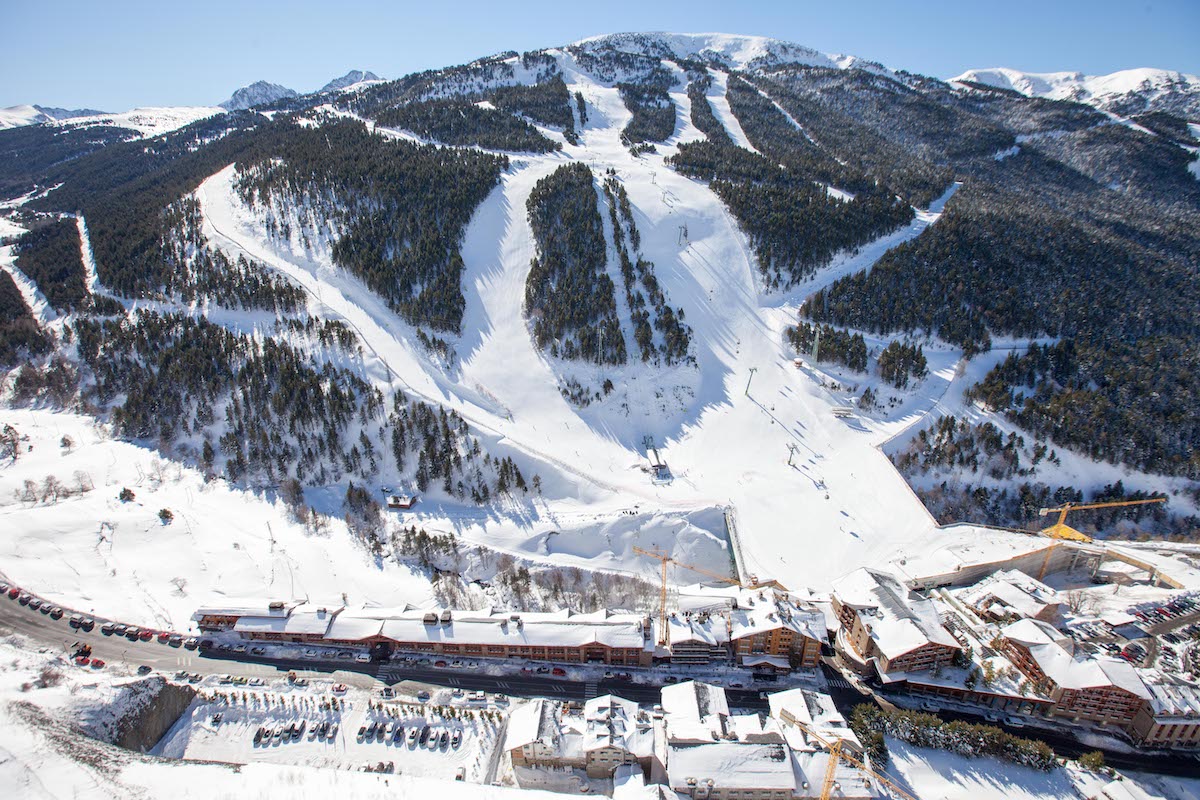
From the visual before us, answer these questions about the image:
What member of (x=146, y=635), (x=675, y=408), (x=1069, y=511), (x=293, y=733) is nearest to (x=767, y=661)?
(x=293, y=733)

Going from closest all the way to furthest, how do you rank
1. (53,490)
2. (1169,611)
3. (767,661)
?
1. (767,661)
2. (1169,611)
3. (53,490)

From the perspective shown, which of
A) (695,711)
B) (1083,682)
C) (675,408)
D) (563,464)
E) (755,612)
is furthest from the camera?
(675,408)

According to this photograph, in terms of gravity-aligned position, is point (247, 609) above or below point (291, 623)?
above

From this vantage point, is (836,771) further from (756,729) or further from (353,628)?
(353,628)

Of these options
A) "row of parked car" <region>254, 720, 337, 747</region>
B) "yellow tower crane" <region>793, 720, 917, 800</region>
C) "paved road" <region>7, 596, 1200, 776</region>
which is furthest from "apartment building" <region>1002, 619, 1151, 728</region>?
"row of parked car" <region>254, 720, 337, 747</region>

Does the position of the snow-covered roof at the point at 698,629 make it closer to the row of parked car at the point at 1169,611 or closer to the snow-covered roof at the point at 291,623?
the snow-covered roof at the point at 291,623

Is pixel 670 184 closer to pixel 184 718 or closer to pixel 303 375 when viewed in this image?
pixel 303 375

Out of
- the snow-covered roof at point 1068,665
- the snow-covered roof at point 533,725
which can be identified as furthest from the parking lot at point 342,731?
the snow-covered roof at point 1068,665
